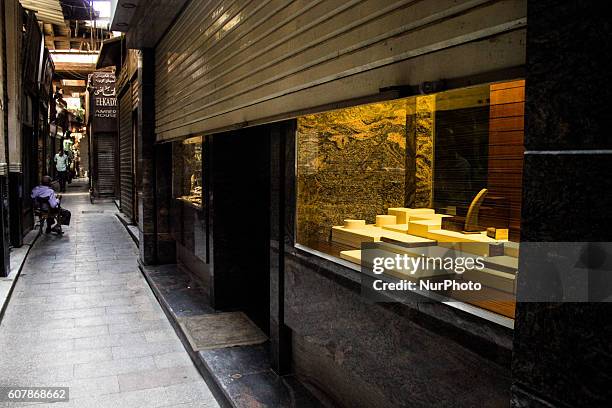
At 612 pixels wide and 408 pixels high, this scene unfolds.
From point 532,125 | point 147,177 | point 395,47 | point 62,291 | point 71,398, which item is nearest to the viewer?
point 532,125

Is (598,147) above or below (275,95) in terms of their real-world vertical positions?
below

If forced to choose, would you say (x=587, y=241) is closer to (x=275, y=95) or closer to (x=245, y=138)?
(x=275, y=95)

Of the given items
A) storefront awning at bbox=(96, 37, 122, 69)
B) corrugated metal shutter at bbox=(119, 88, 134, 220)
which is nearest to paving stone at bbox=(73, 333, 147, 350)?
corrugated metal shutter at bbox=(119, 88, 134, 220)

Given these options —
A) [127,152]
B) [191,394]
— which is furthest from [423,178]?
[127,152]

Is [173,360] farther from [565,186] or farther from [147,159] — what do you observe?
[147,159]

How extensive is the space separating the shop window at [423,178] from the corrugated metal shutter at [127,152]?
1403cm

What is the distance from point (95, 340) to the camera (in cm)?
650

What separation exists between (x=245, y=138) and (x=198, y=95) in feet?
2.93

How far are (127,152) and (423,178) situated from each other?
18380 mm

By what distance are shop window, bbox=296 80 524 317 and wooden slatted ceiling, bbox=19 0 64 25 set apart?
11743mm

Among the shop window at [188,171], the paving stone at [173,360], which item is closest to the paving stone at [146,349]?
the paving stone at [173,360]

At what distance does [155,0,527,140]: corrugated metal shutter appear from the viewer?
2320 mm

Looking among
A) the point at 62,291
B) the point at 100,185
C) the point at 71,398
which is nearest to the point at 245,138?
the point at 71,398

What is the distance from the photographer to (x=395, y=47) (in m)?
2.88
